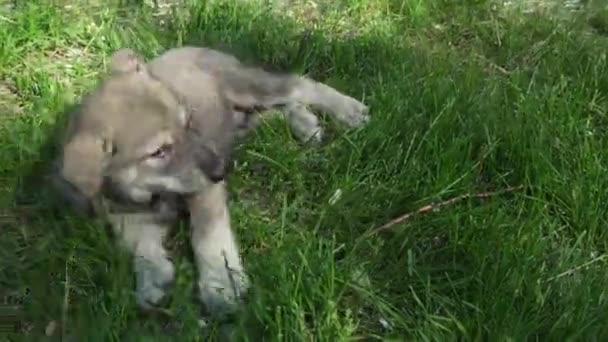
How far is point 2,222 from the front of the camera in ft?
10.6

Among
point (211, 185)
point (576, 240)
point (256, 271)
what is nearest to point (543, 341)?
point (576, 240)

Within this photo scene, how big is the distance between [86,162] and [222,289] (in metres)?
0.56

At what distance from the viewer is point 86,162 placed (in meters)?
2.96

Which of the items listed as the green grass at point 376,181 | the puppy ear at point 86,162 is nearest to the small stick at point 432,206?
the green grass at point 376,181


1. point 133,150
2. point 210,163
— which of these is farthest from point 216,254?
point 133,150

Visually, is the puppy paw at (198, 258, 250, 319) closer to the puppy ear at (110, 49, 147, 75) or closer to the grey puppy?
the grey puppy

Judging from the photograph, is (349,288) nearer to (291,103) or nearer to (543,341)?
(543,341)

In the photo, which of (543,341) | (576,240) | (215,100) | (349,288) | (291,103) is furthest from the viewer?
(291,103)

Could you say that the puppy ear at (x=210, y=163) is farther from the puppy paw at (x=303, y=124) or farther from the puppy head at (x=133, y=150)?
the puppy paw at (x=303, y=124)

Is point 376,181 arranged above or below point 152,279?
above

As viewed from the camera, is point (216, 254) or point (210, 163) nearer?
point (216, 254)

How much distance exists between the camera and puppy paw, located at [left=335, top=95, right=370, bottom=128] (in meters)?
3.58

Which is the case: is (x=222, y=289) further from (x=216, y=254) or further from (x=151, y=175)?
(x=151, y=175)

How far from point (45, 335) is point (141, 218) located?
50 centimetres
